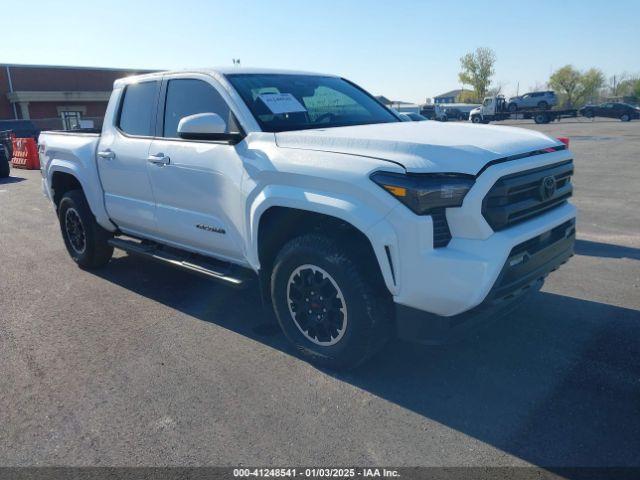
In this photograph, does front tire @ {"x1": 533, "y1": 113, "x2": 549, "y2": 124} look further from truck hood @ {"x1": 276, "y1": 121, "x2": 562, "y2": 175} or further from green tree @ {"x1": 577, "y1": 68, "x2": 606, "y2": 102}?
green tree @ {"x1": 577, "y1": 68, "x2": 606, "y2": 102}

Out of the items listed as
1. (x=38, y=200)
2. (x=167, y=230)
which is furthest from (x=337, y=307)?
(x=38, y=200)

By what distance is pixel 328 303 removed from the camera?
3.56 m

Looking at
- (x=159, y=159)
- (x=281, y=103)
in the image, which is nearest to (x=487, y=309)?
(x=281, y=103)

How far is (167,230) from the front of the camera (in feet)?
15.4

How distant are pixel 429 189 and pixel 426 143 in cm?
36

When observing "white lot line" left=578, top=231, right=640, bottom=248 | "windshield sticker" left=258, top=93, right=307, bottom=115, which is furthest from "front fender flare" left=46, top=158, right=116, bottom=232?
"white lot line" left=578, top=231, right=640, bottom=248

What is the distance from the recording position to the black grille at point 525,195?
3115mm

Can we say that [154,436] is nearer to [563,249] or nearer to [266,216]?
[266,216]

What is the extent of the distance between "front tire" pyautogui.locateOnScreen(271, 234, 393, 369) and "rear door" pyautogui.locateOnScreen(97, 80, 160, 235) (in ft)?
5.65

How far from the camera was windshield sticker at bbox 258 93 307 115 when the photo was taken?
4125 mm

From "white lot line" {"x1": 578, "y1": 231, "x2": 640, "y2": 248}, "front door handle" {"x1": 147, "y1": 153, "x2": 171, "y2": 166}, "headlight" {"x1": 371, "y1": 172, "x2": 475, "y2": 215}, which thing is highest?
"front door handle" {"x1": 147, "y1": 153, "x2": 171, "y2": 166}

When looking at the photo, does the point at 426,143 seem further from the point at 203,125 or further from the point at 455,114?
the point at 455,114

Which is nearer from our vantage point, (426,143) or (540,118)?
(426,143)

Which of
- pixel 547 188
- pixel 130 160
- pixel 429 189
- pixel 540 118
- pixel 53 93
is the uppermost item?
pixel 53 93
